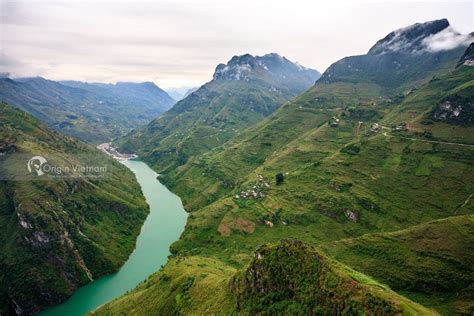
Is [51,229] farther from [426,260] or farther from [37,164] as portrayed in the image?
[426,260]

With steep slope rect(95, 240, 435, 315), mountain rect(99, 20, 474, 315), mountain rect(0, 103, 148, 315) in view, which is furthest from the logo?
steep slope rect(95, 240, 435, 315)

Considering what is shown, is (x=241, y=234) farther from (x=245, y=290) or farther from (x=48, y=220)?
(x=48, y=220)

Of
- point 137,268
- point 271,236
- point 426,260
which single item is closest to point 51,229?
point 137,268

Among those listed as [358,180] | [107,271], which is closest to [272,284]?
[107,271]

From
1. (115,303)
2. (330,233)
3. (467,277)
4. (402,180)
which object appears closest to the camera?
(467,277)

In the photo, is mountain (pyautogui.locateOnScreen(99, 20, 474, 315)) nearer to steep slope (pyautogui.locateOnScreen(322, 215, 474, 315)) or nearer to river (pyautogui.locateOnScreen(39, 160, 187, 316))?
steep slope (pyautogui.locateOnScreen(322, 215, 474, 315))

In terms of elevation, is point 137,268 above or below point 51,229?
below
